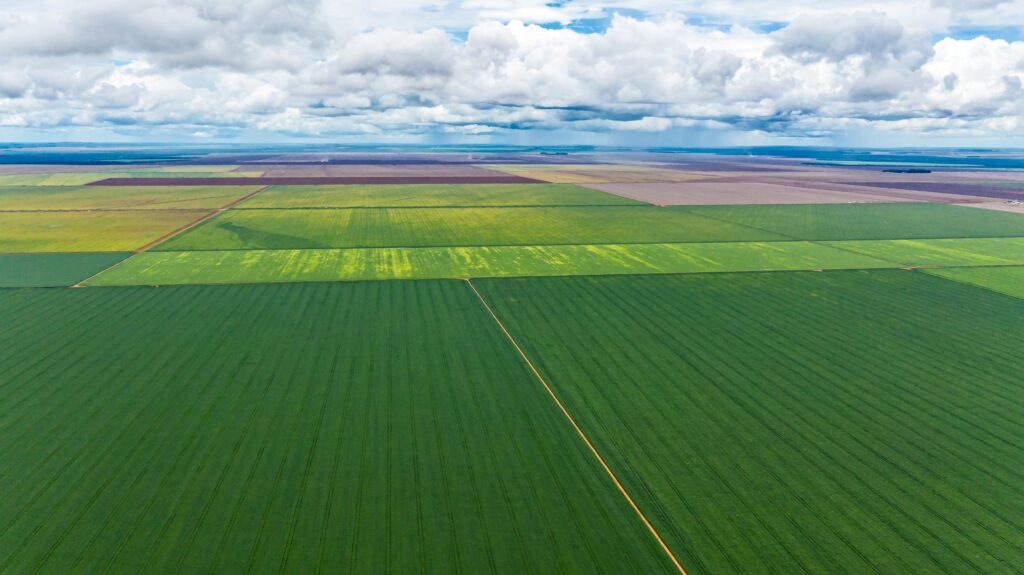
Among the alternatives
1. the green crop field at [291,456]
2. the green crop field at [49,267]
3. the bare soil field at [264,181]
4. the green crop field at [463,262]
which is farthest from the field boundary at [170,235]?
the bare soil field at [264,181]

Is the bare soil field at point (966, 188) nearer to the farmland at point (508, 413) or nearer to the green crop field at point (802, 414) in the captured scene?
the farmland at point (508, 413)

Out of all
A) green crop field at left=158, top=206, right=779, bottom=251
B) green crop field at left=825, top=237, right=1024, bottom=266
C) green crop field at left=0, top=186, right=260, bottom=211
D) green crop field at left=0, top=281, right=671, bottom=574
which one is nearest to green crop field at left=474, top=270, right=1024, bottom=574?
green crop field at left=0, top=281, right=671, bottom=574

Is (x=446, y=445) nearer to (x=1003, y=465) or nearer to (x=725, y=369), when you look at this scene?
(x=725, y=369)

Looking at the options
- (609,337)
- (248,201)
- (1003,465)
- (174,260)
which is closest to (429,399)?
(609,337)

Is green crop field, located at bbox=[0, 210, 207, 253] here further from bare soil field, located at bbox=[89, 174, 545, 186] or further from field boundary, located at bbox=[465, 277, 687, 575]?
bare soil field, located at bbox=[89, 174, 545, 186]

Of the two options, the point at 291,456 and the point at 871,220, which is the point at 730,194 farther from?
the point at 291,456

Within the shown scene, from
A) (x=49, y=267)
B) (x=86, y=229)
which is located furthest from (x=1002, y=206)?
(x=86, y=229)
